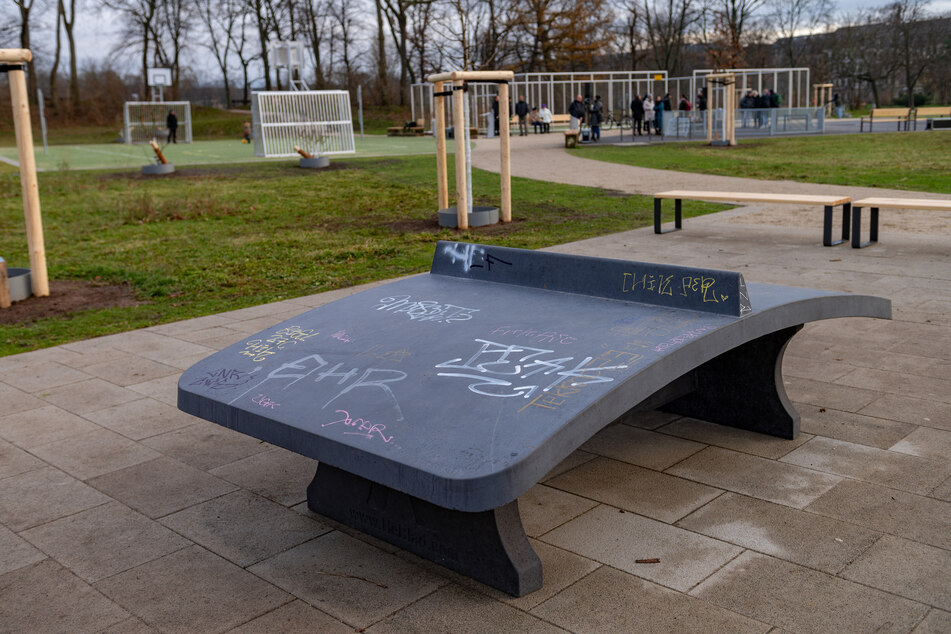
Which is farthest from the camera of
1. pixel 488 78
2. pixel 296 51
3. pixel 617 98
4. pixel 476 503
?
pixel 617 98

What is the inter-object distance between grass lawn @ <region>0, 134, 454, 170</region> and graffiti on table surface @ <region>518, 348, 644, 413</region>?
1023 inches

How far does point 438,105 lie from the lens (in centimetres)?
1339

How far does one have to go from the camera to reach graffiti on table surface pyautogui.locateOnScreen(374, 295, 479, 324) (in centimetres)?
445

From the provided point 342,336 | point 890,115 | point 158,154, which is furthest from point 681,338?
point 890,115

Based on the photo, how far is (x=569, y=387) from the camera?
327 centimetres

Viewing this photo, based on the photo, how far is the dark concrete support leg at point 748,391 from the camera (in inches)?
181

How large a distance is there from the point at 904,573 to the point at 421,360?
2023 millimetres

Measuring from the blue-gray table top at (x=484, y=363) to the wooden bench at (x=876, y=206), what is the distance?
6.07 m

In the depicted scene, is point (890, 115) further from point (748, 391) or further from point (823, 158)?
point (748, 391)

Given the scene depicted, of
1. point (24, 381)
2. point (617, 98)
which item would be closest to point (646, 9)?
point (617, 98)

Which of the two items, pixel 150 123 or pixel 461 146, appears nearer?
pixel 461 146

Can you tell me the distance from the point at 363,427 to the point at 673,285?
1685mm

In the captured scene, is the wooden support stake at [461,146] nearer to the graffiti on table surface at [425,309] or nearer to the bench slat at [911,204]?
the bench slat at [911,204]

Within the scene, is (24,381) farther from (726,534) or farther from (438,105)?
(438,105)
